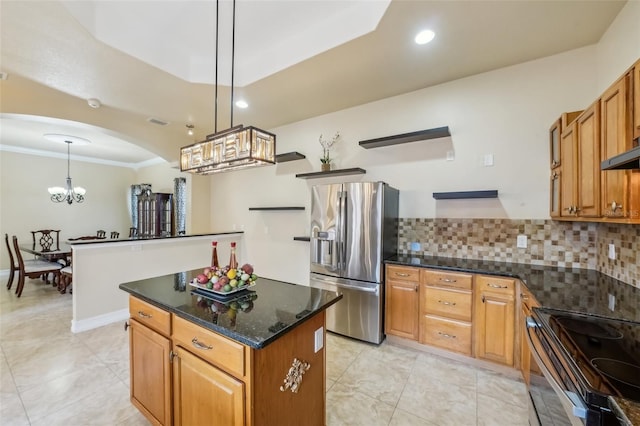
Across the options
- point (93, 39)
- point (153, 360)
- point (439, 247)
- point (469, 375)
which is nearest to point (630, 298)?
point (469, 375)

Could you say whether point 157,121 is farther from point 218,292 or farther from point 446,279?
point 446,279

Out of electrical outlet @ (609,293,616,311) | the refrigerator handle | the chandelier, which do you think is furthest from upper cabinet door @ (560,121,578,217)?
the chandelier

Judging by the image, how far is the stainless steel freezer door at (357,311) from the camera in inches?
108

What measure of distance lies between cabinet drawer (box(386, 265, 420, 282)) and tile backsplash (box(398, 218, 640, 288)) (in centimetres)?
51

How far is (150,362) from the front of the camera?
5.27ft

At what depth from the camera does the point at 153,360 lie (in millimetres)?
1580

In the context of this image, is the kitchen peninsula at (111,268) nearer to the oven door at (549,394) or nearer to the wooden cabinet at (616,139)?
the oven door at (549,394)

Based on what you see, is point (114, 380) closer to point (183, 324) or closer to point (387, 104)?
point (183, 324)

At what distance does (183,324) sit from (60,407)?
1533mm

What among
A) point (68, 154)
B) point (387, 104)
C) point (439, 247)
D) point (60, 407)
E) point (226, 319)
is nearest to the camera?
point (226, 319)

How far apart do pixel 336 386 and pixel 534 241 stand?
2.30m

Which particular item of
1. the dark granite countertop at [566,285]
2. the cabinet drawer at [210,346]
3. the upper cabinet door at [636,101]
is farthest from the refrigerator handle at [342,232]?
the upper cabinet door at [636,101]

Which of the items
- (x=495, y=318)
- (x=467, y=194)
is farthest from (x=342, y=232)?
(x=495, y=318)

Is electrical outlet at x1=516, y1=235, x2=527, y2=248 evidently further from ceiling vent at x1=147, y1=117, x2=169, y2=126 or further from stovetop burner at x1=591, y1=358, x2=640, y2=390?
ceiling vent at x1=147, y1=117, x2=169, y2=126
